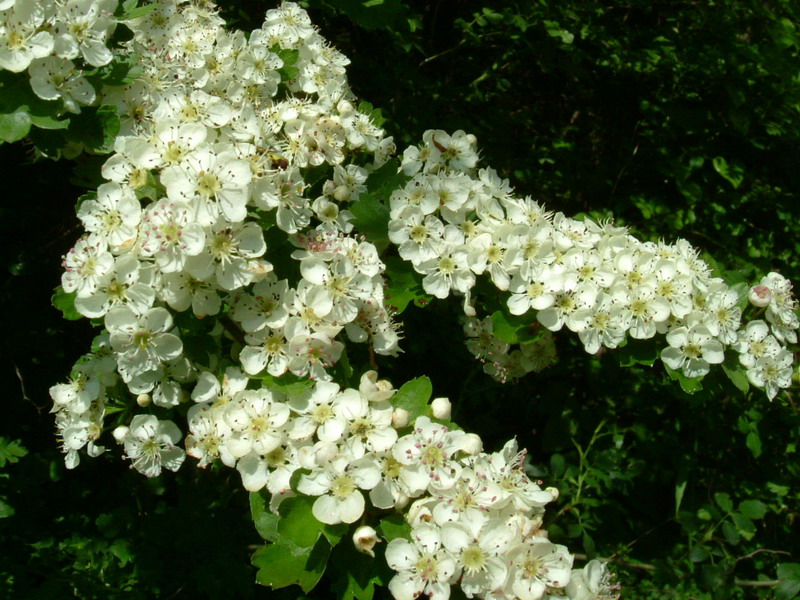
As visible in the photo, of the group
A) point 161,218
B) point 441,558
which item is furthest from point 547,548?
point 161,218

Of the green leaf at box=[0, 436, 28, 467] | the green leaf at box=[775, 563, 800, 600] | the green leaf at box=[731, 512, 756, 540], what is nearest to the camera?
the green leaf at box=[0, 436, 28, 467]

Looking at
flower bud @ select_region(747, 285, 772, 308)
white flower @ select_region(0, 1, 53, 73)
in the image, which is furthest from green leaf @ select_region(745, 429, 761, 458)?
white flower @ select_region(0, 1, 53, 73)

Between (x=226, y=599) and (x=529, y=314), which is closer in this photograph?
(x=529, y=314)

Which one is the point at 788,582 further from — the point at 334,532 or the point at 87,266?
the point at 87,266

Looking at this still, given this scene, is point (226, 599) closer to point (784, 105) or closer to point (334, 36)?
point (334, 36)

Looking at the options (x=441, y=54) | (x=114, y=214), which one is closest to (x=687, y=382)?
(x=114, y=214)

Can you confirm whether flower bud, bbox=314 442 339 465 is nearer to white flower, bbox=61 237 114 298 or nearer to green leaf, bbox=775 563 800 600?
white flower, bbox=61 237 114 298
